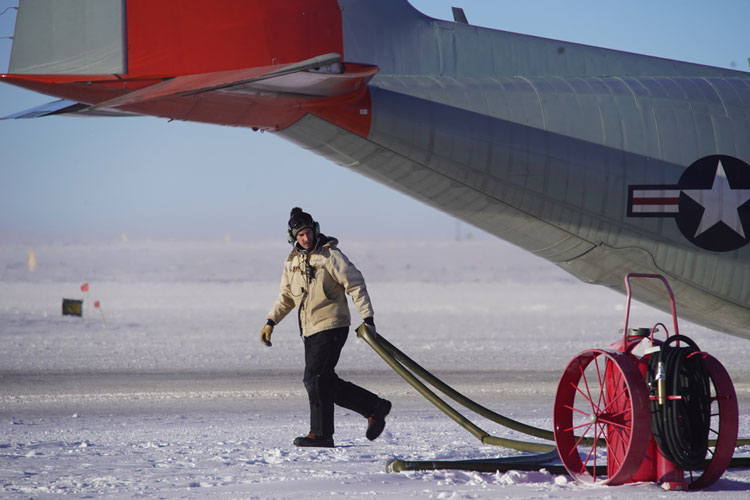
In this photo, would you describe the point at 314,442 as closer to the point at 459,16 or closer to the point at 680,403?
the point at 680,403

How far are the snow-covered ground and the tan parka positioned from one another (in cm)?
100

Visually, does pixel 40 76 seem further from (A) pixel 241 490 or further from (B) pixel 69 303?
(B) pixel 69 303

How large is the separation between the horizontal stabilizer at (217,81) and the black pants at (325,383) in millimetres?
1976

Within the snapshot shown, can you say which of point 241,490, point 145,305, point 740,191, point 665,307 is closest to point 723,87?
point 740,191

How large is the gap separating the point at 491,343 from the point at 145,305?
45.1 ft

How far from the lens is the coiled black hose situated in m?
5.14

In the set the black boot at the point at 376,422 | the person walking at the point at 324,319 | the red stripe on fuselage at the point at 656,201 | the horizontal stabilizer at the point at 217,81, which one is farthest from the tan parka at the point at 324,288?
the red stripe on fuselage at the point at 656,201

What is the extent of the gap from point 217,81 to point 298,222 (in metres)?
1.31

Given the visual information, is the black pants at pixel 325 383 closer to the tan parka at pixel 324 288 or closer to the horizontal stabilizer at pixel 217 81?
the tan parka at pixel 324 288

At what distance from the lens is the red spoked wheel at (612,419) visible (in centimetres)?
A: 514

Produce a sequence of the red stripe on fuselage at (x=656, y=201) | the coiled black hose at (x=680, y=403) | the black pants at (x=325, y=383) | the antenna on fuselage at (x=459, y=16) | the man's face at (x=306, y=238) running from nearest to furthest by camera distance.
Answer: the coiled black hose at (x=680, y=403)
the black pants at (x=325, y=383)
the man's face at (x=306, y=238)
the red stripe on fuselage at (x=656, y=201)
the antenna on fuselage at (x=459, y=16)

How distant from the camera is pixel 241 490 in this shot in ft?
17.4

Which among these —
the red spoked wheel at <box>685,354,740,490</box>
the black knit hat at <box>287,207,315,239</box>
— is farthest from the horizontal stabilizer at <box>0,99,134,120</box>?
the red spoked wheel at <box>685,354,740,490</box>

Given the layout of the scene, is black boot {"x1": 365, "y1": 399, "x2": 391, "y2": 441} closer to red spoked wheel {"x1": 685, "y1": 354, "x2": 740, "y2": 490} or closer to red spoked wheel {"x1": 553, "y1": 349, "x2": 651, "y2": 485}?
red spoked wheel {"x1": 553, "y1": 349, "x2": 651, "y2": 485}
